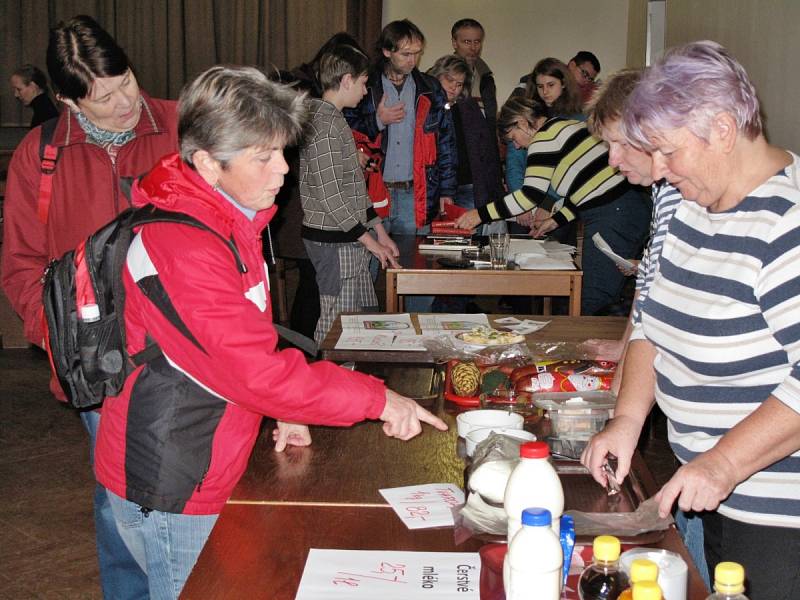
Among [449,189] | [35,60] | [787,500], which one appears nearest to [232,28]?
[35,60]

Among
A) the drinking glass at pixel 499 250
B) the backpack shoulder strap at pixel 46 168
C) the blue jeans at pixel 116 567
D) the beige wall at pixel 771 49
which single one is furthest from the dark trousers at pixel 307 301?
the blue jeans at pixel 116 567

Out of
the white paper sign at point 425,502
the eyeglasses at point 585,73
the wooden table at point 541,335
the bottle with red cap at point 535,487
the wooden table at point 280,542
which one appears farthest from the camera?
the eyeglasses at point 585,73

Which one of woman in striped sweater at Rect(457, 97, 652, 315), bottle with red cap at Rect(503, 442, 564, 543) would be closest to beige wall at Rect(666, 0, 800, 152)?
woman in striped sweater at Rect(457, 97, 652, 315)

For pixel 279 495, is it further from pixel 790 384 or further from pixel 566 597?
pixel 790 384

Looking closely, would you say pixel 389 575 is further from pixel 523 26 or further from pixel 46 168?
pixel 523 26

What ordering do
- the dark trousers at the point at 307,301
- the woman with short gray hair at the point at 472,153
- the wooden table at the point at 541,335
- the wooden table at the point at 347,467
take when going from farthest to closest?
the woman with short gray hair at the point at 472,153, the dark trousers at the point at 307,301, the wooden table at the point at 541,335, the wooden table at the point at 347,467

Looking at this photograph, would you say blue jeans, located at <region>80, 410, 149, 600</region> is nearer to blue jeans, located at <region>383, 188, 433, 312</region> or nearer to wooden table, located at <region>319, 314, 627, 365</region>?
wooden table, located at <region>319, 314, 627, 365</region>

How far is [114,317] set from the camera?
1734 millimetres

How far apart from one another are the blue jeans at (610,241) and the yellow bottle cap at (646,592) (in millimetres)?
3244

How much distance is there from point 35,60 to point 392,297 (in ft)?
18.9

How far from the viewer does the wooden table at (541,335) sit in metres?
2.58

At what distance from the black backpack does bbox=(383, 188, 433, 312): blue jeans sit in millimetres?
3193

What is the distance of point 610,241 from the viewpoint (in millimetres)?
4137

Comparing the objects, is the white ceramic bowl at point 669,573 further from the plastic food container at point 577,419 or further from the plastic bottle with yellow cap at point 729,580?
the plastic food container at point 577,419
